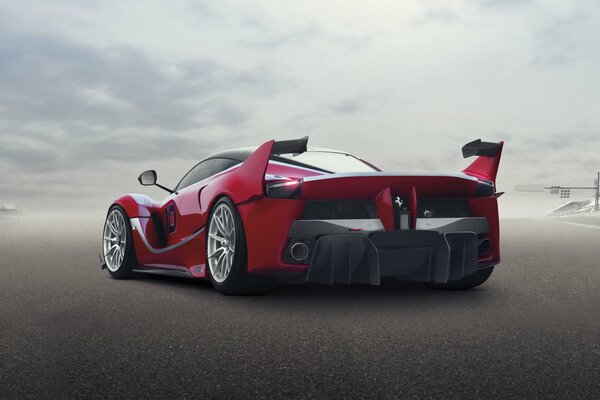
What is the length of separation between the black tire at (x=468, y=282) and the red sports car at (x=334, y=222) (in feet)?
1.23

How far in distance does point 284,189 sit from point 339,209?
445 mm

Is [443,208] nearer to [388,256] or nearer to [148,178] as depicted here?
[388,256]

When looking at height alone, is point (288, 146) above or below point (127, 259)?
above

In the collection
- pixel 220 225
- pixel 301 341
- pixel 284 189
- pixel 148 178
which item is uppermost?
pixel 148 178

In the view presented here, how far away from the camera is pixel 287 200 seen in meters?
5.35

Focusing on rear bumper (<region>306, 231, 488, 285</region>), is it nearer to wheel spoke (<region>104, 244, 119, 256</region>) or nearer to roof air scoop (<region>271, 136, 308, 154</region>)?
roof air scoop (<region>271, 136, 308, 154</region>)

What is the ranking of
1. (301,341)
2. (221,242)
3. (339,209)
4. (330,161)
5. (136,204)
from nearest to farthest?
(301,341) → (339,209) → (221,242) → (330,161) → (136,204)

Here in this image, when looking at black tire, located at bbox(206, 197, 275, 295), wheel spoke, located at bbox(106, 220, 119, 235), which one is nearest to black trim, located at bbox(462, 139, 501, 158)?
black tire, located at bbox(206, 197, 275, 295)

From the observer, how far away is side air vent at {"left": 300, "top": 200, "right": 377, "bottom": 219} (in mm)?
5387

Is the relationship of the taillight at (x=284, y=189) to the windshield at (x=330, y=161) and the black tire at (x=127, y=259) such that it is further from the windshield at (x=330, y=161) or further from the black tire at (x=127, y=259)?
the black tire at (x=127, y=259)

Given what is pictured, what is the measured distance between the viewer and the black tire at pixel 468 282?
6520 mm

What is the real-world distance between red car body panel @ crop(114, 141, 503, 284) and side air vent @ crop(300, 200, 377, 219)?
5 centimetres

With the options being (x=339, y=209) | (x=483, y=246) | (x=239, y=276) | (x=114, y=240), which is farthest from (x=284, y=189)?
(x=114, y=240)

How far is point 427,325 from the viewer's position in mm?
4844
